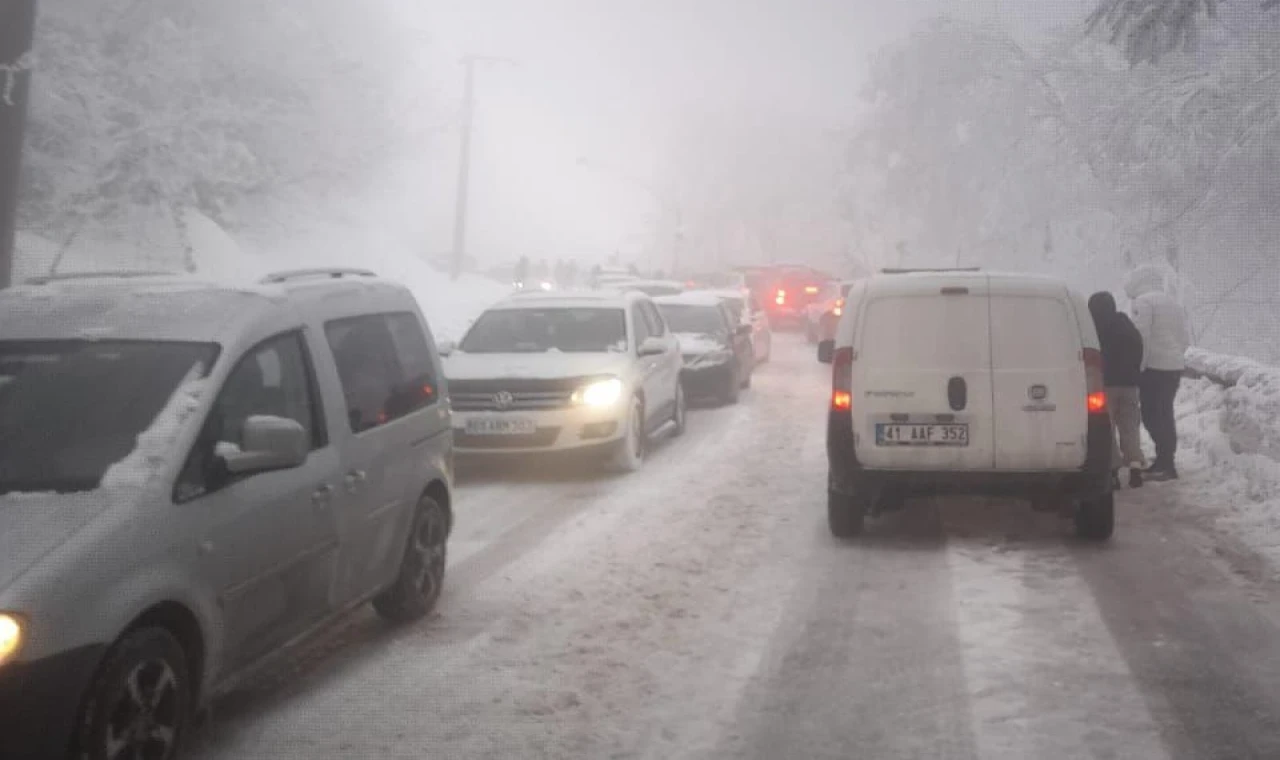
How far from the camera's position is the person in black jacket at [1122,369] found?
11.0m

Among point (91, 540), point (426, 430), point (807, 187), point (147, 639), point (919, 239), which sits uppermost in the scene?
point (807, 187)

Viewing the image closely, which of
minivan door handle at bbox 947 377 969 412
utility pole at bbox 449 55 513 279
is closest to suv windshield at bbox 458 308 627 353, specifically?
minivan door handle at bbox 947 377 969 412

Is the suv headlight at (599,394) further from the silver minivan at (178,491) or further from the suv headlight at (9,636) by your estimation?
the suv headlight at (9,636)

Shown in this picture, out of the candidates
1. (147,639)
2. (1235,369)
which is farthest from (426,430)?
(1235,369)

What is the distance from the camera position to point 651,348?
13.1 metres

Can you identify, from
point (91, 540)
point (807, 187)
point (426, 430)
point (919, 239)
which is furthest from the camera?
point (807, 187)

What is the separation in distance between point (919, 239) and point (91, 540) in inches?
1979

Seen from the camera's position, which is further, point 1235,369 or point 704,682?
point 1235,369

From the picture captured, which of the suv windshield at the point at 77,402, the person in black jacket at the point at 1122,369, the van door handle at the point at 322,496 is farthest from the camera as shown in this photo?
the person in black jacket at the point at 1122,369

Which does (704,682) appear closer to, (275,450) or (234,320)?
(275,450)

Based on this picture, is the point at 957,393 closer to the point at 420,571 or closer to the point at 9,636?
the point at 420,571

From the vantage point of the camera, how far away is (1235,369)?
527 inches

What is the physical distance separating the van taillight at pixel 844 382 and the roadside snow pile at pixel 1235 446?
9.40ft

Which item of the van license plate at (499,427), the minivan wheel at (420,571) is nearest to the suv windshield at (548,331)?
the van license plate at (499,427)
